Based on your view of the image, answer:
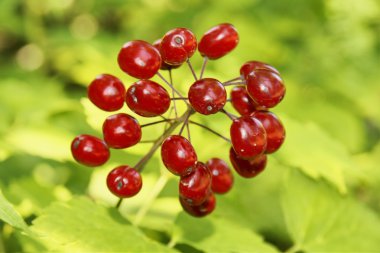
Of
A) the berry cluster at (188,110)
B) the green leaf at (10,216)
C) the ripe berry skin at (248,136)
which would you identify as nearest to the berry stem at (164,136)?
the berry cluster at (188,110)

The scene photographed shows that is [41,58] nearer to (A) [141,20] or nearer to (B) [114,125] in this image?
(A) [141,20]

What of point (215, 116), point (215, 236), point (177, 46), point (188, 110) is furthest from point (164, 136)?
point (215, 116)

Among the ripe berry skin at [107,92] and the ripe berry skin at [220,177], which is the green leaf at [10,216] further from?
the ripe berry skin at [220,177]

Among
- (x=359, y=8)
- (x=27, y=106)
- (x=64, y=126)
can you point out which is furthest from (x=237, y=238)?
(x=359, y=8)

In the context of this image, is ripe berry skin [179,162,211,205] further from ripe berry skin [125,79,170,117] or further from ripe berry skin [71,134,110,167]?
ripe berry skin [71,134,110,167]

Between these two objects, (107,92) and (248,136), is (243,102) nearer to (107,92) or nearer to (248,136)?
(248,136)

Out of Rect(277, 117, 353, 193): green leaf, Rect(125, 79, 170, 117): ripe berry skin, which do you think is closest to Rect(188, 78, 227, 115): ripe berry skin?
Rect(125, 79, 170, 117): ripe berry skin
